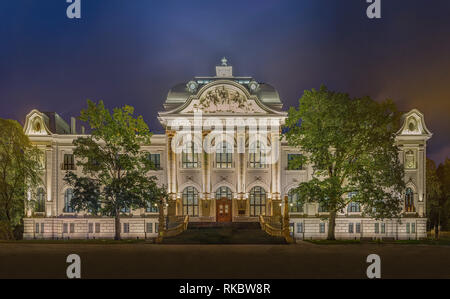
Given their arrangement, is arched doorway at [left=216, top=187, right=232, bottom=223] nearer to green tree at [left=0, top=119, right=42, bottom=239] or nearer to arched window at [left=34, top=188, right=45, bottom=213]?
green tree at [left=0, top=119, right=42, bottom=239]

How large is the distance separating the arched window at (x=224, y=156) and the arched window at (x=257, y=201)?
4.00 m

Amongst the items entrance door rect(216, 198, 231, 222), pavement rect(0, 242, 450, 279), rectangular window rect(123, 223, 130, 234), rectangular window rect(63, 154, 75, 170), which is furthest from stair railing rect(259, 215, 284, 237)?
rectangular window rect(63, 154, 75, 170)

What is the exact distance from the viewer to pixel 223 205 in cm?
4484

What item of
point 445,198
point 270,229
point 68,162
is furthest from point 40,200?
point 445,198

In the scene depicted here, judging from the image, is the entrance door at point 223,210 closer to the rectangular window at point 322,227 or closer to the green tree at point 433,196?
the rectangular window at point 322,227

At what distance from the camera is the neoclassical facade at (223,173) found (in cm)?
4462

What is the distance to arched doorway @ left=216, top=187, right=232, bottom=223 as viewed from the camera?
44.6 metres

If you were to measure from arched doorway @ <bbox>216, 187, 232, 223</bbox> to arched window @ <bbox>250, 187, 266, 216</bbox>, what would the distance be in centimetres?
242

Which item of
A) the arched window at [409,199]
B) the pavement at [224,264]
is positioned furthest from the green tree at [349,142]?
the arched window at [409,199]

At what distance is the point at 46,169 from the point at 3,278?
31911 millimetres

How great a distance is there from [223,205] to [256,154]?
6.70 meters

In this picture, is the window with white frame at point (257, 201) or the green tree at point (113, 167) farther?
the window with white frame at point (257, 201)

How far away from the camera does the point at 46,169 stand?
4619cm

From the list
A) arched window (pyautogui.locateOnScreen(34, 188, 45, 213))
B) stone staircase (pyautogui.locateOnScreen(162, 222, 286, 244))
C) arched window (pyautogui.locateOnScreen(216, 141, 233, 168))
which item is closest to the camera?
stone staircase (pyautogui.locateOnScreen(162, 222, 286, 244))
